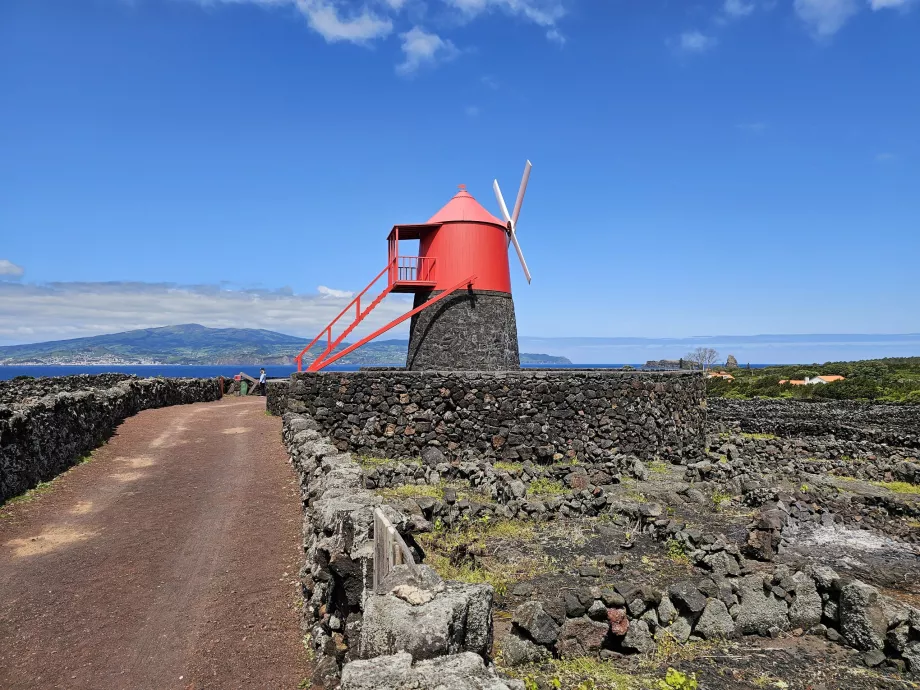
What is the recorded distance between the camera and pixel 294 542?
973 centimetres

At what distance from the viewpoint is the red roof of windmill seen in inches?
936

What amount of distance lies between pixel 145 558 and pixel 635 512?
9180mm

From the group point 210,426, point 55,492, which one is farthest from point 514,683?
point 210,426

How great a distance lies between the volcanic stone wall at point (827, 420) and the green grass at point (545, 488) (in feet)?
51.3

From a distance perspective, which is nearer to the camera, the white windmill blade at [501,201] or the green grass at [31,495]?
the green grass at [31,495]

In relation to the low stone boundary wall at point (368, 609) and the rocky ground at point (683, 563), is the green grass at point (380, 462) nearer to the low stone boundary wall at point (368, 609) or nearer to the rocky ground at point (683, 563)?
the rocky ground at point (683, 563)

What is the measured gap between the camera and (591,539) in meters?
11.4

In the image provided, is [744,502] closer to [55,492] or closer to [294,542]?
[294,542]

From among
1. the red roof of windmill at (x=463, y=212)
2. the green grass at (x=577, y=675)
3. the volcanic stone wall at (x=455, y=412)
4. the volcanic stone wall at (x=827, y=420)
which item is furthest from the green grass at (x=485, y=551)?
the volcanic stone wall at (x=827, y=420)

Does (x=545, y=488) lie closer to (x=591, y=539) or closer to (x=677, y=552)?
(x=591, y=539)

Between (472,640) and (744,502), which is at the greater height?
(472,640)

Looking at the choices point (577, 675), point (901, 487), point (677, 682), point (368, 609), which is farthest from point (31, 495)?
point (901, 487)

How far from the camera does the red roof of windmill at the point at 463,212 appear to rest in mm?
23766

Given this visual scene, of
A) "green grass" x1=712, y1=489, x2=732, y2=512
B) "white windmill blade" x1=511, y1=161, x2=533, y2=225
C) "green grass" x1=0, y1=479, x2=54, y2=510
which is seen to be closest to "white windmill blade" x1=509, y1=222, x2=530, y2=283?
"white windmill blade" x1=511, y1=161, x2=533, y2=225
